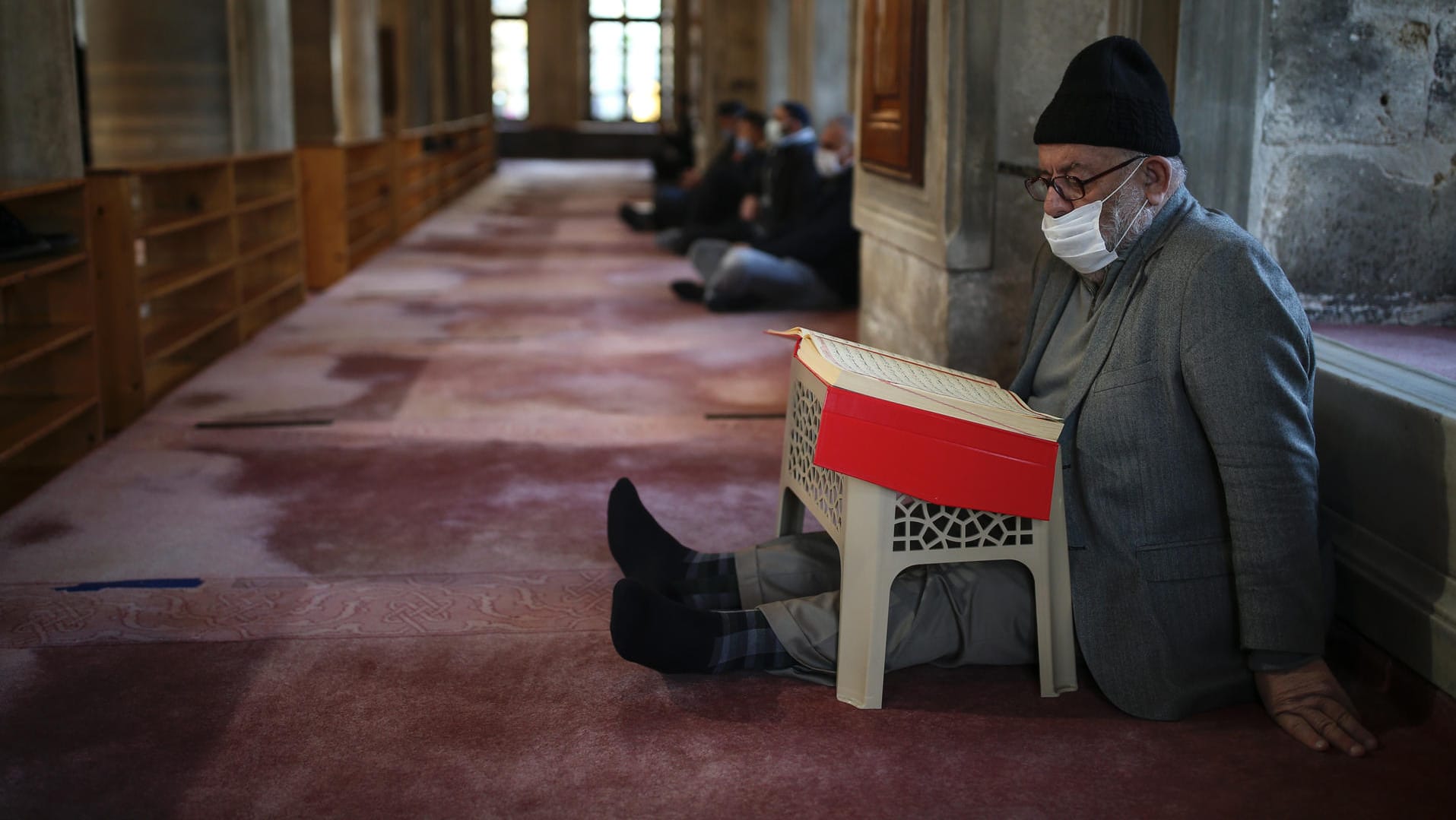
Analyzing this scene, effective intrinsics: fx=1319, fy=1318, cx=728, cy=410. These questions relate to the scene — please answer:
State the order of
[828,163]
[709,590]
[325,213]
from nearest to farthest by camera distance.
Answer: [709,590]
[828,163]
[325,213]

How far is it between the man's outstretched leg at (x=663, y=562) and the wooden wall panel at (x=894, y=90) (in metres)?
2.21

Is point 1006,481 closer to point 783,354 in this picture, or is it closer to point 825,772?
point 825,772

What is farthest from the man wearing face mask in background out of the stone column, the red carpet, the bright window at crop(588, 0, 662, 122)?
the bright window at crop(588, 0, 662, 122)

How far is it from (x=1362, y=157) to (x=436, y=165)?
13222mm

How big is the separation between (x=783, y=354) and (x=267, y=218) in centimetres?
337

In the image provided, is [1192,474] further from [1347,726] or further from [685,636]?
[685,636]

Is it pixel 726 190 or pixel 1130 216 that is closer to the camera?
pixel 1130 216

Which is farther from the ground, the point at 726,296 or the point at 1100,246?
the point at 1100,246

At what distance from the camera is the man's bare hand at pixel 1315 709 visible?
2.31m

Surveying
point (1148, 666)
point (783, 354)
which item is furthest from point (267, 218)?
point (1148, 666)

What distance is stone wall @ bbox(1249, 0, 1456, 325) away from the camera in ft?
10.7

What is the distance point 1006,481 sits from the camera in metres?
2.35

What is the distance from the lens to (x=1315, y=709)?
235 cm

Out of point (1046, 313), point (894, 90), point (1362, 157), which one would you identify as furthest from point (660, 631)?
point (894, 90)
